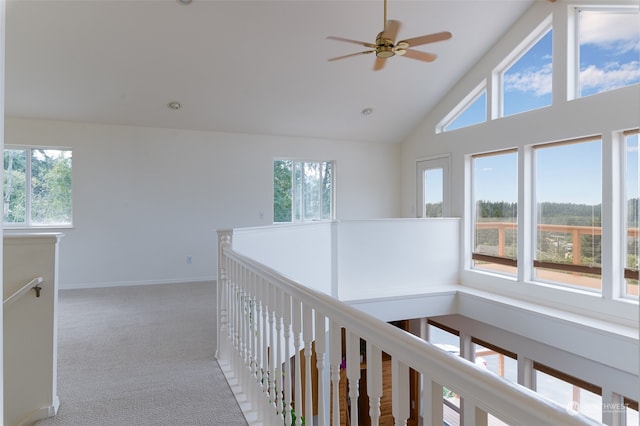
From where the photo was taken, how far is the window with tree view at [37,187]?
214 inches

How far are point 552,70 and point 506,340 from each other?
3539 mm

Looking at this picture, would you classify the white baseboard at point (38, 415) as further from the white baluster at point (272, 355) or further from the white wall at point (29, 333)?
the white baluster at point (272, 355)

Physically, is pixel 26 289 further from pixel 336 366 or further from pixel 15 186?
pixel 15 186

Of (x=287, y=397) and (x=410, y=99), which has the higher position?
(x=410, y=99)

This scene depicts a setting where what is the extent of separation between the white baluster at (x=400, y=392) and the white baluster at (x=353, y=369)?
0.18 meters

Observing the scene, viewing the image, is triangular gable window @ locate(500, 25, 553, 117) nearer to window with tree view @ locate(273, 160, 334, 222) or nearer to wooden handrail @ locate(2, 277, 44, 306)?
window with tree view @ locate(273, 160, 334, 222)

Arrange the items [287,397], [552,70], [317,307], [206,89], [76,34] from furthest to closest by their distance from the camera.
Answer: [206,89]
[552,70]
[76,34]
[287,397]
[317,307]

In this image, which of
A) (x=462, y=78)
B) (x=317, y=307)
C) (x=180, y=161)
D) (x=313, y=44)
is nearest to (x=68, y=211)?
(x=180, y=161)

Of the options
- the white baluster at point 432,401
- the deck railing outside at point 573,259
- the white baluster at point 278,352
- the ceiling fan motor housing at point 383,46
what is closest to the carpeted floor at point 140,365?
the white baluster at point 278,352

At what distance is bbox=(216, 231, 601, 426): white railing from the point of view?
0.74 metres

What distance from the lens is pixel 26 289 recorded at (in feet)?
7.36

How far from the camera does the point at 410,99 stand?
6336 mm

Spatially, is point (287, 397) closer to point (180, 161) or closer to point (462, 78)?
point (180, 161)

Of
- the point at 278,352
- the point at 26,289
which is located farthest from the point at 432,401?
the point at 26,289
